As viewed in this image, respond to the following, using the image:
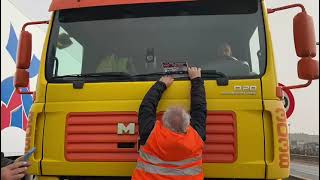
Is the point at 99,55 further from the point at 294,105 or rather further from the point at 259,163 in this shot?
the point at 294,105

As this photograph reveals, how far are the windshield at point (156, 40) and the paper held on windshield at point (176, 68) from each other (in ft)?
0.05

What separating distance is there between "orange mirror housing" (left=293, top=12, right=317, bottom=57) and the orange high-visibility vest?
1.23 m

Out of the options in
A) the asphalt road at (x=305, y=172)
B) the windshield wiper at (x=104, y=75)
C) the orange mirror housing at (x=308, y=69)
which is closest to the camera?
the orange mirror housing at (x=308, y=69)

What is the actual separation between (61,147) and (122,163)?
1.82 ft

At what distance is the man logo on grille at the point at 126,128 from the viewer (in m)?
4.38

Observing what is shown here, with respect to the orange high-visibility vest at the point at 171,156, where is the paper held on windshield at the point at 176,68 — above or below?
above

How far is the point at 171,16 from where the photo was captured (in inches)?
188

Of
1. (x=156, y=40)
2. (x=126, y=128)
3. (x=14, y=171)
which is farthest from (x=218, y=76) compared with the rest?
(x=14, y=171)

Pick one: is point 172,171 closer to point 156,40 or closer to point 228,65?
point 228,65

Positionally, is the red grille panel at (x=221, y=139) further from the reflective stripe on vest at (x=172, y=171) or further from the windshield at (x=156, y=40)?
the windshield at (x=156, y=40)

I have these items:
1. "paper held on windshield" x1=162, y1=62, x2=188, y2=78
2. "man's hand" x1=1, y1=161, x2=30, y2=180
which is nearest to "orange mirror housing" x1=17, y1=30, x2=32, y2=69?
"paper held on windshield" x1=162, y1=62, x2=188, y2=78

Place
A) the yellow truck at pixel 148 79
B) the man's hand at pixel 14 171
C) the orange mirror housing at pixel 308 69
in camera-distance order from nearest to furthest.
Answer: the man's hand at pixel 14 171 < the yellow truck at pixel 148 79 < the orange mirror housing at pixel 308 69

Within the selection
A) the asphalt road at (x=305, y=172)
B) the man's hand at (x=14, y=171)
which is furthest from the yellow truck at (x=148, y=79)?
the asphalt road at (x=305, y=172)

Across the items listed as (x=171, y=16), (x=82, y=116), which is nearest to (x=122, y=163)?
(x=82, y=116)
